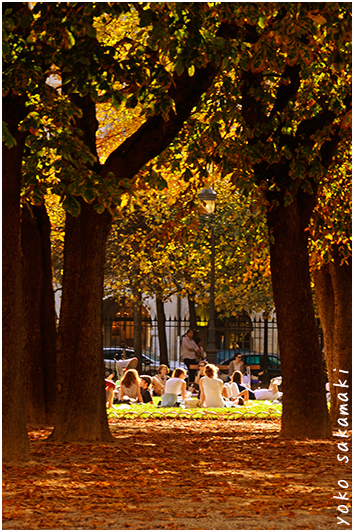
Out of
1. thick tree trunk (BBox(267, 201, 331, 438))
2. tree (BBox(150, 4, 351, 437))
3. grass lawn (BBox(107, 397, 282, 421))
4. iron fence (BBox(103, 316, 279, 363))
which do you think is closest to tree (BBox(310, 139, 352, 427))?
tree (BBox(150, 4, 351, 437))

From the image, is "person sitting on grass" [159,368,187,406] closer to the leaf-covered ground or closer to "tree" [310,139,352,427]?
"tree" [310,139,352,427]

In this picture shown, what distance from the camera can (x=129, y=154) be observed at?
34.6 ft

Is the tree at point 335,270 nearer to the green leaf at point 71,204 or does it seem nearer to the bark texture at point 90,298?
the bark texture at point 90,298

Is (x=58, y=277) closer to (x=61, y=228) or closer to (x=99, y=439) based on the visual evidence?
(x=61, y=228)

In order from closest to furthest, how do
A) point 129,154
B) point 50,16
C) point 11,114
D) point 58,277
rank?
1. point 50,16
2. point 11,114
3. point 129,154
4. point 58,277

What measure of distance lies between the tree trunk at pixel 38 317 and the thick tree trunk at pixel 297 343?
3.78m

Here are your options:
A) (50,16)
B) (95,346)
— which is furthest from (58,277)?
(50,16)

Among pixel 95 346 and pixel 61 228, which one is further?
pixel 61 228

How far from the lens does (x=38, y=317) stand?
12859 mm

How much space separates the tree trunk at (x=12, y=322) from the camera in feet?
28.7

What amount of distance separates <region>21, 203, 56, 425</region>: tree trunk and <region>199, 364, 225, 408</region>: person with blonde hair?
5.34 m

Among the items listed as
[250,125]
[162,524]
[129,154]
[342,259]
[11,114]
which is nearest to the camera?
[162,524]

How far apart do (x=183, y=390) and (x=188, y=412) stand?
1.37 metres

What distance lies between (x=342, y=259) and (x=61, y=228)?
46.6 feet
